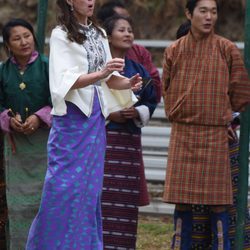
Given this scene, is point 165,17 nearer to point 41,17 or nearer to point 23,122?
point 41,17

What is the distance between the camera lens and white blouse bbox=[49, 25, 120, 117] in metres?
6.37

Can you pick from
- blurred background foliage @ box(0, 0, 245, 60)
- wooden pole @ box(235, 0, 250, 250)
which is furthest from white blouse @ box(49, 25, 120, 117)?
blurred background foliage @ box(0, 0, 245, 60)

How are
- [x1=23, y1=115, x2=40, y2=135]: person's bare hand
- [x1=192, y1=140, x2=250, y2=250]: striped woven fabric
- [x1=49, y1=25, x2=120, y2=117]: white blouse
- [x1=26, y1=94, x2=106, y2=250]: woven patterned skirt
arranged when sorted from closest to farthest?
[x1=49, y1=25, x2=120, y2=117]: white blouse < [x1=26, y1=94, x2=106, y2=250]: woven patterned skirt < [x1=23, y1=115, x2=40, y2=135]: person's bare hand < [x1=192, y1=140, x2=250, y2=250]: striped woven fabric

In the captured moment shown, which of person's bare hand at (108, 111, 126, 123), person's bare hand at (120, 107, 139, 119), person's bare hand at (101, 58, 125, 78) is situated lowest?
person's bare hand at (108, 111, 126, 123)

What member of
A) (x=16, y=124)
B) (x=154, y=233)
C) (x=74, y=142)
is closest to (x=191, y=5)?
(x=74, y=142)

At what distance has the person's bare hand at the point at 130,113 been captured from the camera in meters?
7.34

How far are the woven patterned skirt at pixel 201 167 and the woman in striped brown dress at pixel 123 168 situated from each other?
458 millimetres

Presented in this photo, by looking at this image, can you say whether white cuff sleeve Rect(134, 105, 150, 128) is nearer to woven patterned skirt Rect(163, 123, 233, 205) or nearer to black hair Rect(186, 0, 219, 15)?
woven patterned skirt Rect(163, 123, 233, 205)

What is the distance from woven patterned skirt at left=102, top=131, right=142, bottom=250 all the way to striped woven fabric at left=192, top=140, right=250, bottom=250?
448 millimetres

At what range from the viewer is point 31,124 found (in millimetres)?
7059

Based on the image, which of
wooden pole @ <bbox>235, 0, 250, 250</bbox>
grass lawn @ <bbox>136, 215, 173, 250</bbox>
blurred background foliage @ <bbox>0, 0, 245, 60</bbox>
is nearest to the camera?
wooden pole @ <bbox>235, 0, 250, 250</bbox>

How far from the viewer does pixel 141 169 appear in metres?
7.50

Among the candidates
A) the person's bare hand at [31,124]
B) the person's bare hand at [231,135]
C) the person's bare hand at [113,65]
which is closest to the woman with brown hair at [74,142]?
the person's bare hand at [113,65]

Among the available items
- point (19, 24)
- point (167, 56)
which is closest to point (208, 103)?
point (167, 56)
